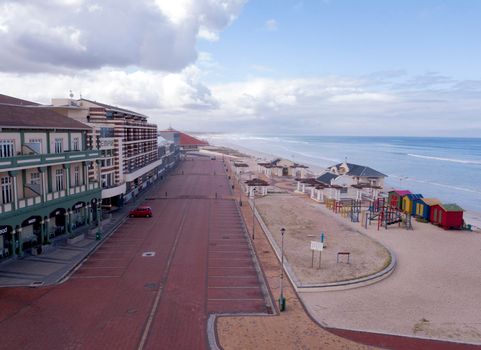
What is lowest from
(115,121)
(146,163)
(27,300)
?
(27,300)

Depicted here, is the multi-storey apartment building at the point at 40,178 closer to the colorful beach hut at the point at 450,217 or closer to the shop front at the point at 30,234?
the shop front at the point at 30,234

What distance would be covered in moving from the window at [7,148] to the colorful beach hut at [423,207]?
3612 centimetres

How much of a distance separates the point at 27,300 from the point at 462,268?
2555cm

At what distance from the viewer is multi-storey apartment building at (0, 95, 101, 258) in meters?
24.2

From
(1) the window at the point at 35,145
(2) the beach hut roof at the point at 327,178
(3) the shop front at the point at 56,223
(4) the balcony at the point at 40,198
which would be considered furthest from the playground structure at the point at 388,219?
(1) the window at the point at 35,145

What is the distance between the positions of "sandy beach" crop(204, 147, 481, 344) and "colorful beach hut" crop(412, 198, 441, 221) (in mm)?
1169

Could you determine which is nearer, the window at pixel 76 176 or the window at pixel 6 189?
the window at pixel 6 189

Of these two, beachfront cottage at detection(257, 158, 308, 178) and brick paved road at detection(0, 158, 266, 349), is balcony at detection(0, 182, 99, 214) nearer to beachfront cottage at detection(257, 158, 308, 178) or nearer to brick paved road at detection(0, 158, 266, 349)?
brick paved road at detection(0, 158, 266, 349)

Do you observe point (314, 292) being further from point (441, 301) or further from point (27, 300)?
point (27, 300)

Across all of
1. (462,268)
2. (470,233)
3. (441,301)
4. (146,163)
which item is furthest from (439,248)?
(146,163)

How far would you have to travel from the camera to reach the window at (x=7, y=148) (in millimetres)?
24219

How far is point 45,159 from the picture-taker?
26719 millimetres

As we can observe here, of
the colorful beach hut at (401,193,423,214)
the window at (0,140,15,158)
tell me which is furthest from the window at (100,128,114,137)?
the colorful beach hut at (401,193,423,214)

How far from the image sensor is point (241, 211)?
41.2m
